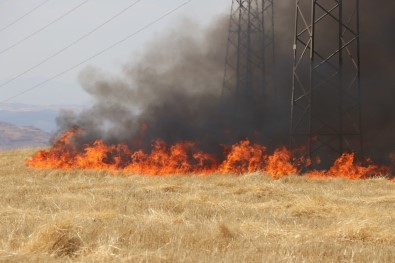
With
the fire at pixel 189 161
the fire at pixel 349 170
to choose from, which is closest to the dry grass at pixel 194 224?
the fire at pixel 349 170

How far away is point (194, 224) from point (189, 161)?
14.3 metres

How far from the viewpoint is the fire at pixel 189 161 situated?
21469mm

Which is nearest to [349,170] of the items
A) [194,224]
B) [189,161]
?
[189,161]

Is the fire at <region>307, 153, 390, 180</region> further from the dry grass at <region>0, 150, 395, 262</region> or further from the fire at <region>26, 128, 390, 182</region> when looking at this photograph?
the dry grass at <region>0, 150, 395, 262</region>

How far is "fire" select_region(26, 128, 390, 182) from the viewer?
21.5m

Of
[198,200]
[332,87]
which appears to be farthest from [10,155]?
[198,200]

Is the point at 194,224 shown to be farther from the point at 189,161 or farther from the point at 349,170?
the point at 189,161

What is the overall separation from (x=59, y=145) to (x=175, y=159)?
7.01m

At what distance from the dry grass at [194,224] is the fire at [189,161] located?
5.09m

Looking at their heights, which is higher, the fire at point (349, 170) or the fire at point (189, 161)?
the fire at point (189, 161)

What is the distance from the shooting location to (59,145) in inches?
1067

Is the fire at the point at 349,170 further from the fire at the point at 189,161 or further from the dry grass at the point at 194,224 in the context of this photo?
the dry grass at the point at 194,224

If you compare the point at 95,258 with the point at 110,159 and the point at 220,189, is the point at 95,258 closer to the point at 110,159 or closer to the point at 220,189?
the point at 220,189

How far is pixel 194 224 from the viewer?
923 cm
